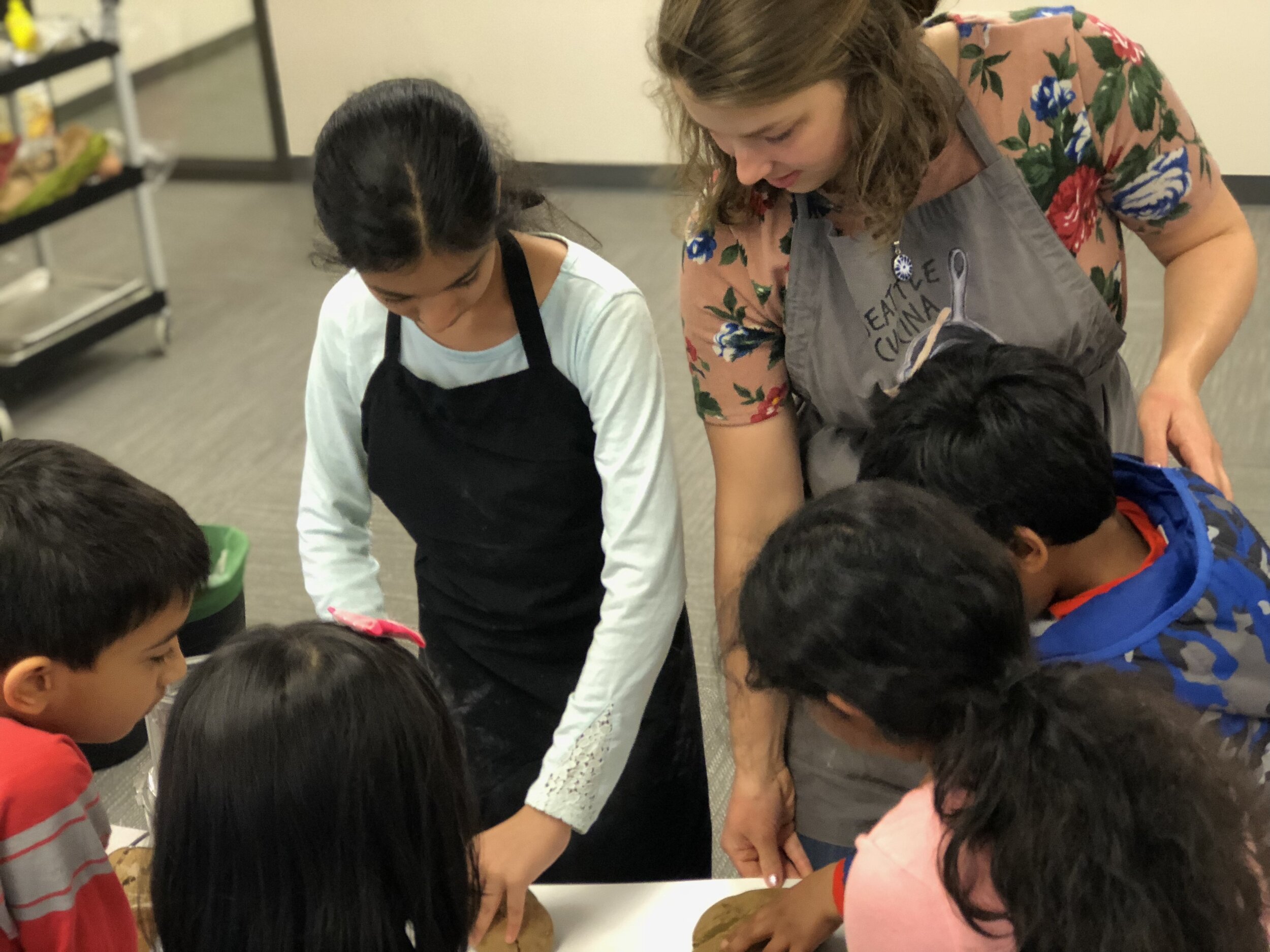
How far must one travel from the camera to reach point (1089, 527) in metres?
1.03

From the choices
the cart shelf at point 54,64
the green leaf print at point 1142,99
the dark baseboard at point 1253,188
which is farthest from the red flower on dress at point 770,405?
the dark baseboard at point 1253,188

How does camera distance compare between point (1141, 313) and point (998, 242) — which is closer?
point (998, 242)

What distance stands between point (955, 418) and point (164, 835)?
653 mm

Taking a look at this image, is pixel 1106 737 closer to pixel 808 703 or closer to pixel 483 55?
pixel 808 703

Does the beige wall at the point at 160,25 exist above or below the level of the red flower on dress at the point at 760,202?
below

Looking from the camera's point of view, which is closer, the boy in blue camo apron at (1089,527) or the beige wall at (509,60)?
the boy in blue camo apron at (1089,527)

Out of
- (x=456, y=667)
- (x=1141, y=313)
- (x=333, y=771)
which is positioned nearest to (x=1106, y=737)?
(x=333, y=771)

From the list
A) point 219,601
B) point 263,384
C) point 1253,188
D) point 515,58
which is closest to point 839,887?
point 219,601

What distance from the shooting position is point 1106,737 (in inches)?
31.9

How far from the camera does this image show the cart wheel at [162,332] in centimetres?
369

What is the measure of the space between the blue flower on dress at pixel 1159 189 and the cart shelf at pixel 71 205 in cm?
278

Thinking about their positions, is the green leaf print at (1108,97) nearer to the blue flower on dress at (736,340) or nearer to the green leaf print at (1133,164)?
the green leaf print at (1133,164)

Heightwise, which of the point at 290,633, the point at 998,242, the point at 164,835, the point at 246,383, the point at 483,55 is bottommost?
the point at 246,383

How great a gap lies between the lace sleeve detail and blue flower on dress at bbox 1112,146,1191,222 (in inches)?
25.5
